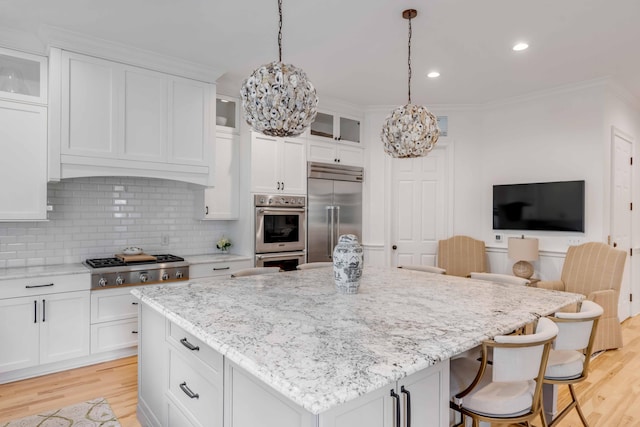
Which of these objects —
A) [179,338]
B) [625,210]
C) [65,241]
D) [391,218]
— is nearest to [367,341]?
[179,338]

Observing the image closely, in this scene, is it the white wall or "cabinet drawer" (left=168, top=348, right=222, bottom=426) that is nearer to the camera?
→ "cabinet drawer" (left=168, top=348, right=222, bottom=426)

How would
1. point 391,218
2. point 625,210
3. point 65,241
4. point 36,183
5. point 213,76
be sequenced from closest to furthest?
point 36,183 < point 65,241 < point 213,76 < point 625,210 < point 391,218

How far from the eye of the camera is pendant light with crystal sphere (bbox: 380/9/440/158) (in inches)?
99.5

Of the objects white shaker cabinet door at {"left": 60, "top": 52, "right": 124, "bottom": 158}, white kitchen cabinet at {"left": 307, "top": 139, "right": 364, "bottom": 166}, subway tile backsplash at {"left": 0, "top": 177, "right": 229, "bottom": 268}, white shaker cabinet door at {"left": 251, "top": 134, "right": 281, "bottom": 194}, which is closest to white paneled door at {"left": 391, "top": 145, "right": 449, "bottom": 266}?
white kitchen cabinet at {"left": 307, "top": 139, "right": 364, "bottom": 166}

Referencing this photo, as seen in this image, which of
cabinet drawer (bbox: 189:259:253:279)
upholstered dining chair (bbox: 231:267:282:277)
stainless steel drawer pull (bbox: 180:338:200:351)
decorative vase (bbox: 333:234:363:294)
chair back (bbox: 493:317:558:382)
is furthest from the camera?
cabinet drawer (bbox: 189:259:253:279)

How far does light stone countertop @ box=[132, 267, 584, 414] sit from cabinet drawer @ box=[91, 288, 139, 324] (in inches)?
56.0

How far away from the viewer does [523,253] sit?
430cm

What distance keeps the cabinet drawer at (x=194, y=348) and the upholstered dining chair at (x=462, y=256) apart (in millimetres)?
3863

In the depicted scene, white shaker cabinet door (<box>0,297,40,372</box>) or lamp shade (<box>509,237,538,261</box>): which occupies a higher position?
lamp shade (<box>509,237,538,261</box>)

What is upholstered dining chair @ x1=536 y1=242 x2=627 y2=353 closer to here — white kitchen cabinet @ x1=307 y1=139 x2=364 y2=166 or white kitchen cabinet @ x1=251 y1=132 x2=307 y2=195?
white kitchen cabinet @ x1=307 y1=139 x2=364 y2=166

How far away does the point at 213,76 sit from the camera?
153 inches

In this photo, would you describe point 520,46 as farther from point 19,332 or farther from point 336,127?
point 19,332

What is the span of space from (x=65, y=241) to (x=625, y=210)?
6.26 metres

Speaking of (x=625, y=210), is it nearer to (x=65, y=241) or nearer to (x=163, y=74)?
(x=163, y=74)
